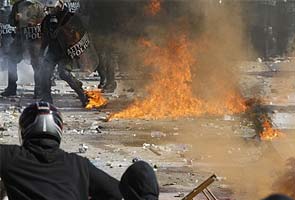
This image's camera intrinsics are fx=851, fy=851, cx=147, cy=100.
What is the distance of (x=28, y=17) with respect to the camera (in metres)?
13.6

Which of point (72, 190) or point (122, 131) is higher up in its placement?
point (72, 190)

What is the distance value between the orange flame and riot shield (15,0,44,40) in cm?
480

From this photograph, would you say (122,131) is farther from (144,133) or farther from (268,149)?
(268,149)

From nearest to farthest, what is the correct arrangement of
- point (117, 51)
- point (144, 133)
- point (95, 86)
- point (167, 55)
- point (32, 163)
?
point (32, 163)
point (144, 133)
point (167, 55)
point (117, 51)
point (95, 86)

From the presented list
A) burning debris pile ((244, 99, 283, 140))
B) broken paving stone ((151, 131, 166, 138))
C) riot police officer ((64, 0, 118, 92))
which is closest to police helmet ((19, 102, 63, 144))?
burning debris pile ((244, 99, 283, 140))

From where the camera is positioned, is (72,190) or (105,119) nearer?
(72,190)

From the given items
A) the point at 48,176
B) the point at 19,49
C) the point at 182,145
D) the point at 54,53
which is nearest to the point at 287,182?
the point at 182,145

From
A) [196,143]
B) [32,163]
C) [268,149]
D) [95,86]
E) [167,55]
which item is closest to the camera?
[32,163]

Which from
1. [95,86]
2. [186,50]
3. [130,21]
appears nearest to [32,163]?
[186,50]

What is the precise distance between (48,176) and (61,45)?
8.50 meters

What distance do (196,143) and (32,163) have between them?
589cm

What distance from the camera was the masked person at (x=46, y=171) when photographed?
3.74 meters

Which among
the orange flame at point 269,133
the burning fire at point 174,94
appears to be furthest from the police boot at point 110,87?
the orange flame at point 269,133

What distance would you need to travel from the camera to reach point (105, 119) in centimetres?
1138
